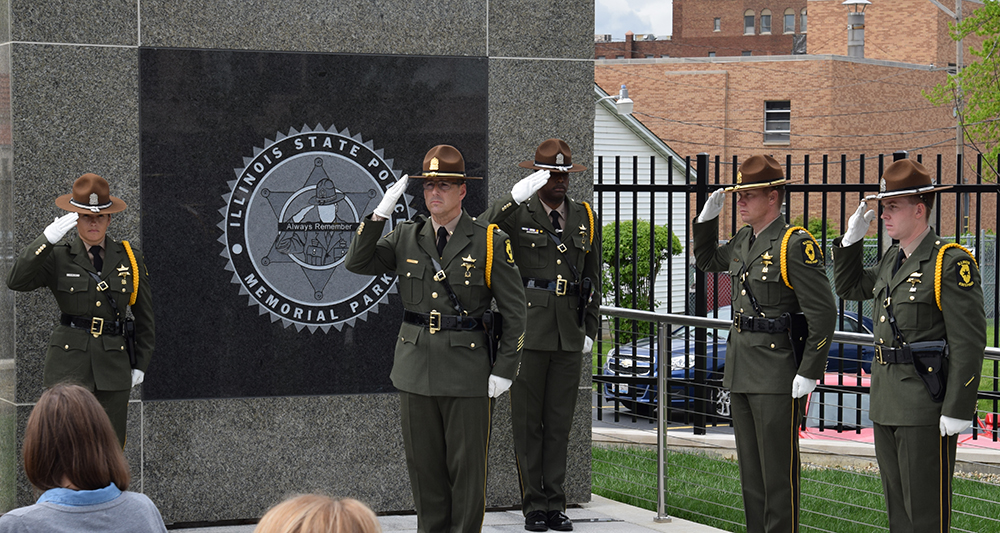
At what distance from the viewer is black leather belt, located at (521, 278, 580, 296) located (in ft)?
20.6

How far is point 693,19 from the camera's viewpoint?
239 feet

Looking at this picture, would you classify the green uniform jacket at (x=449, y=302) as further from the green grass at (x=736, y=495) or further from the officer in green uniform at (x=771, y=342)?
the green grass at (x=736, y=495)

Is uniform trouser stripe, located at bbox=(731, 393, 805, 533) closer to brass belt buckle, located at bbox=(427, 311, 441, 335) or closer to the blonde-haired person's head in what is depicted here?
brass belt buckle, located at bbox=(427, 311, 441, 335)

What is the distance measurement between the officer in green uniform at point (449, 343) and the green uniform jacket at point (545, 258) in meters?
0.84

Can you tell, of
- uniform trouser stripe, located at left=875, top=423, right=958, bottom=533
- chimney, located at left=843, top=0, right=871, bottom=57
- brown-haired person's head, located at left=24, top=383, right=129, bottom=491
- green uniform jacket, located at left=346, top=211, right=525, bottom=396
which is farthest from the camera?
chimney, located at left=843, top=0, right=871, bottom=57

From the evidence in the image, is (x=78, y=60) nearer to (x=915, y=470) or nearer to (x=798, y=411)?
(x=798, y=411)

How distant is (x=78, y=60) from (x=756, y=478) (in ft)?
13.2

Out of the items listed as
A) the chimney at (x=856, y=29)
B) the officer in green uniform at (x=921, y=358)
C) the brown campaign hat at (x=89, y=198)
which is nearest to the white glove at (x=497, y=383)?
the officer in green uniform at (x=921, y=358)

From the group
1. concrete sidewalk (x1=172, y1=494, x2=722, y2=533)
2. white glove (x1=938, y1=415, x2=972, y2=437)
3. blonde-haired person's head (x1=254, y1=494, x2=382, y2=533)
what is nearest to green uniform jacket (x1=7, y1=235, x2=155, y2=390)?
concrete sidewalk (x1=172, y1=494, x2=722, y2=533)

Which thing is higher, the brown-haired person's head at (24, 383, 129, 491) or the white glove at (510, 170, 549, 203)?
the white glove at (510, 170, 549, 203)

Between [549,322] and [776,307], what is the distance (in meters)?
1.39

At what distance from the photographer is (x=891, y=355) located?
15.4 ft

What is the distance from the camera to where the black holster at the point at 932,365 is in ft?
15.0

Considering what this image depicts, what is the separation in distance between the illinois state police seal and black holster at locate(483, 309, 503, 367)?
4.17 feet
